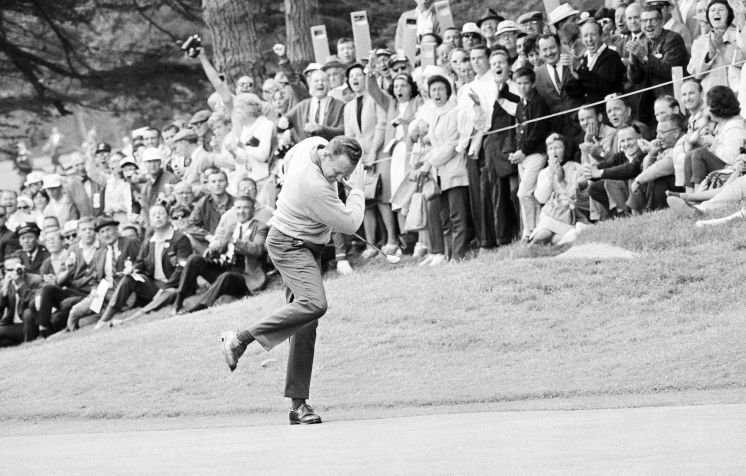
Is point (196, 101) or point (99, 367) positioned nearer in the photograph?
point (99, 367)

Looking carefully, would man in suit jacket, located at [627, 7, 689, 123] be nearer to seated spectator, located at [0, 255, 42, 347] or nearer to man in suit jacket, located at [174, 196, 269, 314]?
man in suit jacket, located at [174, 196, 269, 314]

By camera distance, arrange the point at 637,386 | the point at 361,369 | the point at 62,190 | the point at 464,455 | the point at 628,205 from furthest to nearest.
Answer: the point at 62,190 < the point at 628,205 < the point at 361,369 < the point at 637,386 < the point at 464,455

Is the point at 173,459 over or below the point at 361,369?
over

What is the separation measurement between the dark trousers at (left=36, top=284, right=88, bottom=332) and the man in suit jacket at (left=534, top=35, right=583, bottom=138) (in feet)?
25.9

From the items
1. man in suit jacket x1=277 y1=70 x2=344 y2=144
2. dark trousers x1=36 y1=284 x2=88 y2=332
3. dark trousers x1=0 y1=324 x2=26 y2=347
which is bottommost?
dark trousers x1=0 y1=324 x2=26 y2=347

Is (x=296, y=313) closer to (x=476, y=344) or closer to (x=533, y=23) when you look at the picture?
(x=476, y=344)

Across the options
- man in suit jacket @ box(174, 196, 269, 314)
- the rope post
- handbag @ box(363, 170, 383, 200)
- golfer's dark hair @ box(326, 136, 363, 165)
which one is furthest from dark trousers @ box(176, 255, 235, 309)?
golfer's dark hair @ box(326, 136, 363, 165)

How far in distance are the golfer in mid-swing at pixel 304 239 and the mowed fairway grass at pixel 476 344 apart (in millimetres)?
984

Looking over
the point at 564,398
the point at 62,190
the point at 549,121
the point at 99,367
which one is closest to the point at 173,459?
the point at 564,398

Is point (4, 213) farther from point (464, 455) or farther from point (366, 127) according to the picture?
point (464, 455)

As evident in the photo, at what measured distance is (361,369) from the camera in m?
14.1

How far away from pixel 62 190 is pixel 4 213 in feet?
3.40

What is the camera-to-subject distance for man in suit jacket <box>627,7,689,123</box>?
1641 cm

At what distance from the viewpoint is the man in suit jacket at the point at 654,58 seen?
53.8ft
